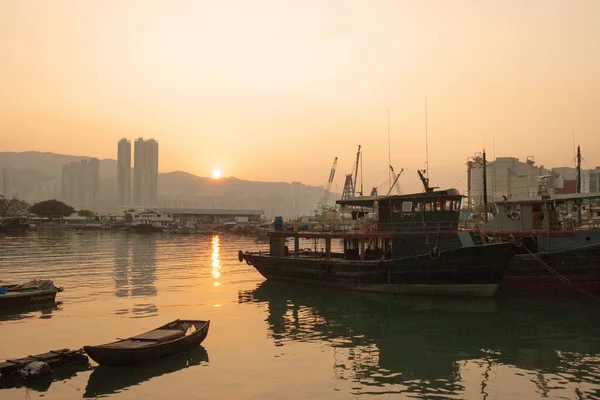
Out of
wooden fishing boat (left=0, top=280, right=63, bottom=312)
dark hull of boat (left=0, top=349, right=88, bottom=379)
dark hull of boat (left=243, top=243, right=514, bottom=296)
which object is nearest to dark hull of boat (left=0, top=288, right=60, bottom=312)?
wooden fishing boat (left=0, top=280, right=63, bottom=312)

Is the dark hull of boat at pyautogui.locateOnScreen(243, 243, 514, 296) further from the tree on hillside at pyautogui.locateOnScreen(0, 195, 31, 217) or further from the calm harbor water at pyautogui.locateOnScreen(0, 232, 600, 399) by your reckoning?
the tree on hillside at pyautogui.locateOnScreen(0, 195, 31, 217)

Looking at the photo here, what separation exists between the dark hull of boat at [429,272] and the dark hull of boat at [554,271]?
3.03m

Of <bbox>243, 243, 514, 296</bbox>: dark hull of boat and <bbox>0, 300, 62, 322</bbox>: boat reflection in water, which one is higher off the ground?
<bbox>243, 243, 514, 296</bbox>: dark hull of boat

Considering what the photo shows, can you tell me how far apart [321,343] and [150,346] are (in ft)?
21.0

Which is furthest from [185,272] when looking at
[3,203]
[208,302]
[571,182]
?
[3,203]

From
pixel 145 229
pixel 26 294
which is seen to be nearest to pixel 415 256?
pixel 26 294

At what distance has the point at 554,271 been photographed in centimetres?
2719

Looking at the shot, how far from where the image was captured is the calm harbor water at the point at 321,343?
1396cm

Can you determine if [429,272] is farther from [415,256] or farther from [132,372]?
[132,372]

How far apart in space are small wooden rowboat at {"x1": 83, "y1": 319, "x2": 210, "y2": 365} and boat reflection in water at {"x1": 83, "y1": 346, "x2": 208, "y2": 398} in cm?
21

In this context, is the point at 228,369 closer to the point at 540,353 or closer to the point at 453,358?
the point at 453,358

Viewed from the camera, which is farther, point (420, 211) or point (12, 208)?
point (12, 208)

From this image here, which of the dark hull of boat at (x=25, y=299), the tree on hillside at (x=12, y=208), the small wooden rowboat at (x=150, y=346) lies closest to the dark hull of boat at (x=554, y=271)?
the small wooden rowboat at (x=150, y=346)

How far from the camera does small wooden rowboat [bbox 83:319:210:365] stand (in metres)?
14.8
